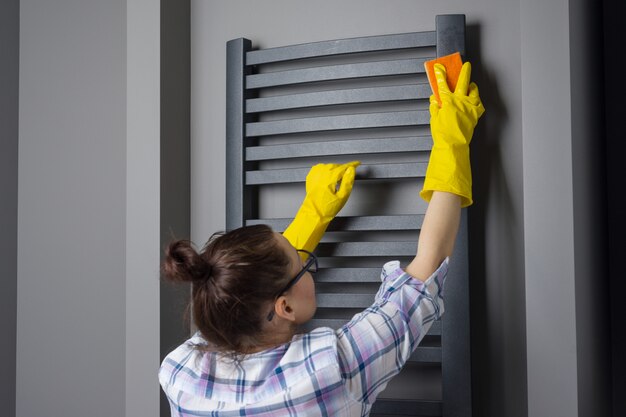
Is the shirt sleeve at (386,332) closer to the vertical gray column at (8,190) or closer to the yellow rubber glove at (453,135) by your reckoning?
the yellow rubber glove at (453,135)

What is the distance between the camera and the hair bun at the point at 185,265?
37.0 inches

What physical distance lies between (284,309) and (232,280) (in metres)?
0.10

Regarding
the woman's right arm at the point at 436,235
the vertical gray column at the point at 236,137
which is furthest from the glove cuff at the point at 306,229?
the woman's right arm at the point at 436,235

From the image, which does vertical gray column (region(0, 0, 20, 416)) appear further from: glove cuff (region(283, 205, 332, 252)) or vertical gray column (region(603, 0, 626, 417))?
vertical gray column (region(603, 0, 626, 417))

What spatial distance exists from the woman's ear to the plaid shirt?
0.11ft

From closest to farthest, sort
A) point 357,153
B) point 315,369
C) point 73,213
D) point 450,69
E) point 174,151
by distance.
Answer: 1. point 315,369
2. point 450,69
3. point 357,153
4. point 174,151
5. point 73,213

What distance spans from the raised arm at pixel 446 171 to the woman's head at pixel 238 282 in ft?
0.75

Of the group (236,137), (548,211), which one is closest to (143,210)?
(236,137)

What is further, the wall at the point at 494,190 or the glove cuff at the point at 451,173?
the wall at the point at 494,190

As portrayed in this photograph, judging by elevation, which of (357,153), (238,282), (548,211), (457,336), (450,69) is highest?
(450,69)

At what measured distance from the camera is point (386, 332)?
973 millimetres

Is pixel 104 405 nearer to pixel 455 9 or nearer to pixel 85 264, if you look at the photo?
pixel 85 264

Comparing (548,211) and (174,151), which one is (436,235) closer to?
(548,211)

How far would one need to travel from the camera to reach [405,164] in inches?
51.1
